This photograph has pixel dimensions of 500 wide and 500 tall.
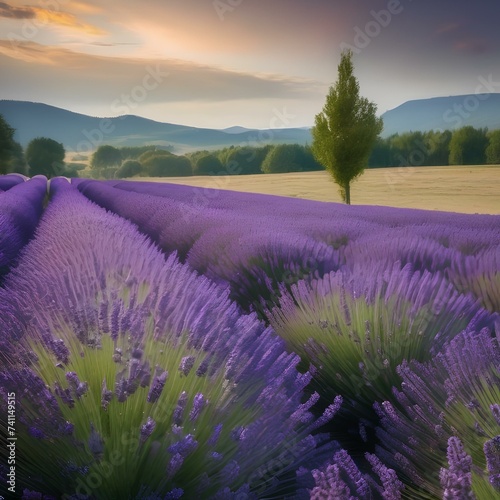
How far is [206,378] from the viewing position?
955 millimetres

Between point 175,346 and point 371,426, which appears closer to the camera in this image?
point 175,346

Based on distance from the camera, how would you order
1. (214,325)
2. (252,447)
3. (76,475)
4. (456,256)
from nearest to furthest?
(76,475) < (252,447) < (214,325) < (456,256)

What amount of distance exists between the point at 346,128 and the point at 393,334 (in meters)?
18.8

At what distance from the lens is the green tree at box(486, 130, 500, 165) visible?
38584 mm

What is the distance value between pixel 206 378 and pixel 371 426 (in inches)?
24.5

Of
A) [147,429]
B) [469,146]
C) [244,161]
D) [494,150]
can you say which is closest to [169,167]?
[244,161]

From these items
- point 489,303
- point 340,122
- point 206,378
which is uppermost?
point 340,122

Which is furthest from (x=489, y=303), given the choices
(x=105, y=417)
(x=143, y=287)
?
(x=105, y=417)

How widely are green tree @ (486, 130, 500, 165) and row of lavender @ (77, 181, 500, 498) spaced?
133 ft

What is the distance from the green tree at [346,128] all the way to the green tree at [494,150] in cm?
2338

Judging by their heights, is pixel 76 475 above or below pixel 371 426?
above

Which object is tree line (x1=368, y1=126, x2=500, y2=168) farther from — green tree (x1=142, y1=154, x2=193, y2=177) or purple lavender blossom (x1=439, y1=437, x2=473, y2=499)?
purple lavender blossom (x1=439, y1=437, x2=473, y2=499)

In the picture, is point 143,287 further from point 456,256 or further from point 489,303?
point 456,256

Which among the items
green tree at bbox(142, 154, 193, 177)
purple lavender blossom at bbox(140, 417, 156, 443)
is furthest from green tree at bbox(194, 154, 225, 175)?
purple lavender blossom at bbox(140, 417, 156, 443)
